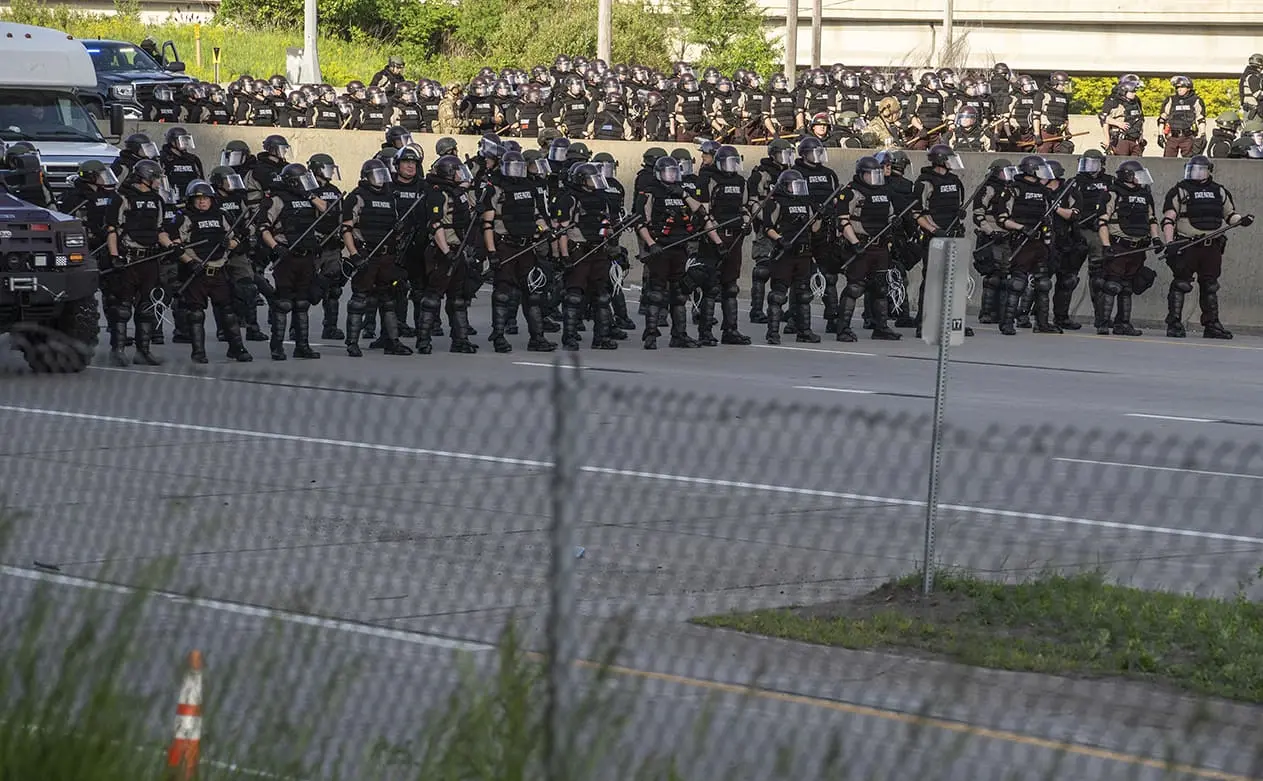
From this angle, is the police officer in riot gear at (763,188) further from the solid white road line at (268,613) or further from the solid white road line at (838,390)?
the solid white road line at (268,613)

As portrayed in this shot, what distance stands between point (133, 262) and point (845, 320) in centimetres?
711

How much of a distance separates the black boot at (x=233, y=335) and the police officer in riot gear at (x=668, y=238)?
3830mm

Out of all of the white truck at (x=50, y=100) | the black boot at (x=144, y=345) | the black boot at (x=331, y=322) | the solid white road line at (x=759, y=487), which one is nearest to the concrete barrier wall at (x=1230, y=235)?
the white truck at (x=50, y=100)

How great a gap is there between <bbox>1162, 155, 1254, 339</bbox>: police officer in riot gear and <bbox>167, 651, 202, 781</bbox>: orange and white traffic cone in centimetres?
1778

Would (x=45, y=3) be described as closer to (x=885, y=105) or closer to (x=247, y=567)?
(x=885, y=105)

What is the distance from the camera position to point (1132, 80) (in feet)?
123

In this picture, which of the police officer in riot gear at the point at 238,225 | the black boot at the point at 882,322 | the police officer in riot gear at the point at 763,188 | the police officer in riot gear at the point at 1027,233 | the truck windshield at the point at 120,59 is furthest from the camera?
the truck windshield at the point at 120,59

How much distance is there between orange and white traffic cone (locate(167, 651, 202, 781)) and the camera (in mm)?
4632

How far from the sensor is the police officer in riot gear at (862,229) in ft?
68.6

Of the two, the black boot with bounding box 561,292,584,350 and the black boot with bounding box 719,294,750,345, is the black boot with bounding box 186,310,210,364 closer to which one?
the black boot with bounding box 561,292,584,350

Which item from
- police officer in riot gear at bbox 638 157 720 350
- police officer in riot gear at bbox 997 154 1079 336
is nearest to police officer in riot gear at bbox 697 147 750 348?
police officer in riot gear at bbox 638 157 720 350

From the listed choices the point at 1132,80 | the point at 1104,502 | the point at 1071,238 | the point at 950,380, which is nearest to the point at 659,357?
the point at 950,380

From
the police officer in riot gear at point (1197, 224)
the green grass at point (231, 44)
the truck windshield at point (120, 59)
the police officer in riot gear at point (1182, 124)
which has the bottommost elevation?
the police officer in riot gear at point (1197, 224)

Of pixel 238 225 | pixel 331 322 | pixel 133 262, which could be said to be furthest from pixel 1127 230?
pixel 133 262
